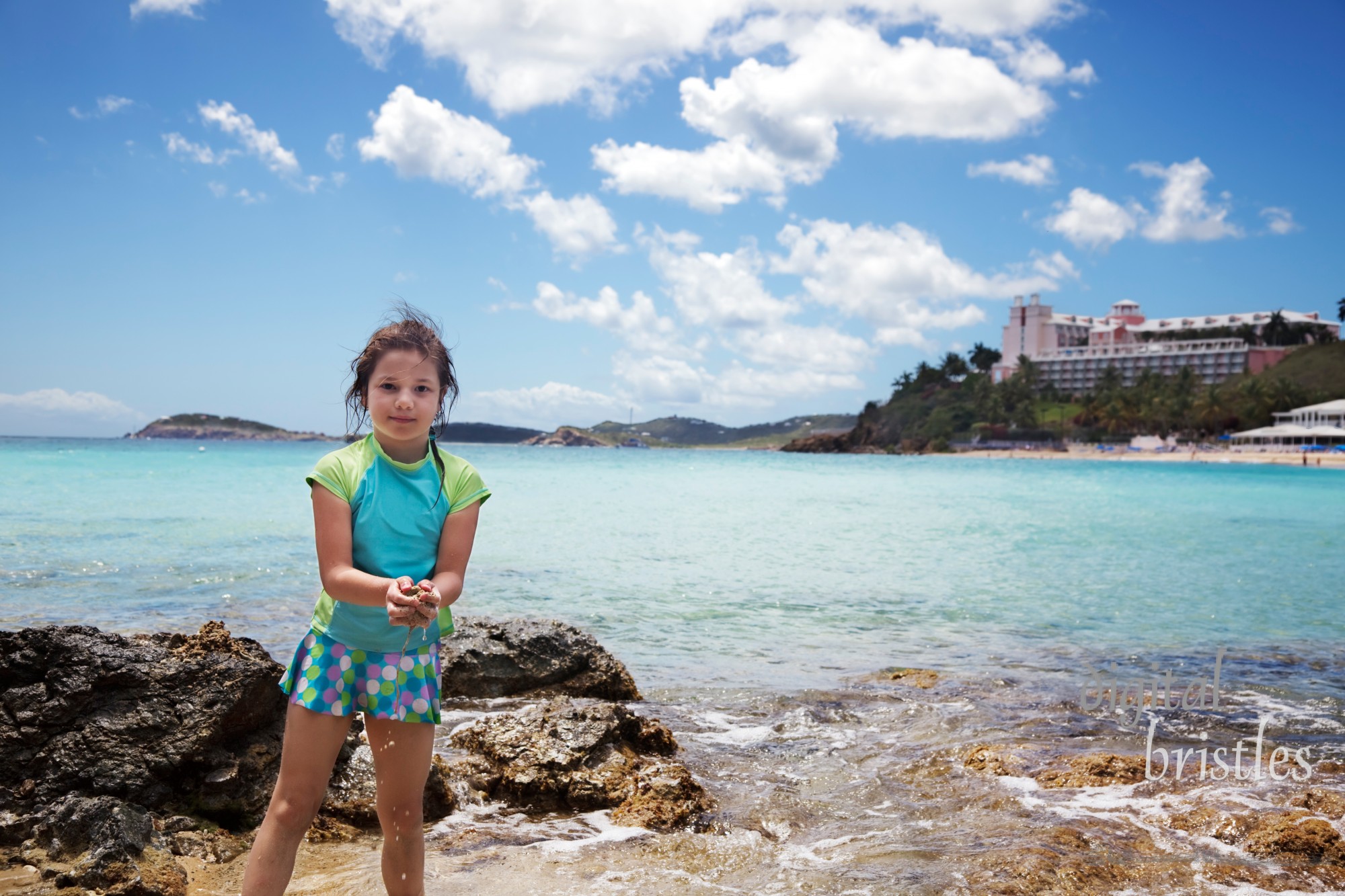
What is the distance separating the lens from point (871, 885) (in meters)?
4.04

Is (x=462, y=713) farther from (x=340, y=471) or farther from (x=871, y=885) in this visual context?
(x=340, y=471)

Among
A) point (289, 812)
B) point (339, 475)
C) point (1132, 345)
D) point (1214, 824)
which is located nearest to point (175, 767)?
point (289, 812)

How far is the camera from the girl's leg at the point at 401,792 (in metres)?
2.86

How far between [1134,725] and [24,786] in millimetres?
6914

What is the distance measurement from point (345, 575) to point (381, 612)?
0.17m

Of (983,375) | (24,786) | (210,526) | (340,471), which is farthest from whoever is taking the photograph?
(983,375)

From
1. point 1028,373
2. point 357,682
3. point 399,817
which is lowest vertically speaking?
point 399,817

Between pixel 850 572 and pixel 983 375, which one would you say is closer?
pixel 850 572

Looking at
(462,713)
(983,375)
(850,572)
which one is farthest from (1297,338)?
(462,713)

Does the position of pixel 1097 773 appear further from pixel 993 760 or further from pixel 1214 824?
pixel 1214 824

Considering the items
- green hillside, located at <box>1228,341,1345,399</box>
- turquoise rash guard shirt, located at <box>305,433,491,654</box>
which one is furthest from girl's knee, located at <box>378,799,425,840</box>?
green hillside, located at <box>1228,341,1345,399</box>

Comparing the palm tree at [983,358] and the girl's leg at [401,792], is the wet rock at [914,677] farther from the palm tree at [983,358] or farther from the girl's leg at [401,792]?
the palm tree at [983,358]

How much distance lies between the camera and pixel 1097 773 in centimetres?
551

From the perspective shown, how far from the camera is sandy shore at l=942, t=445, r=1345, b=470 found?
84.8 meters
